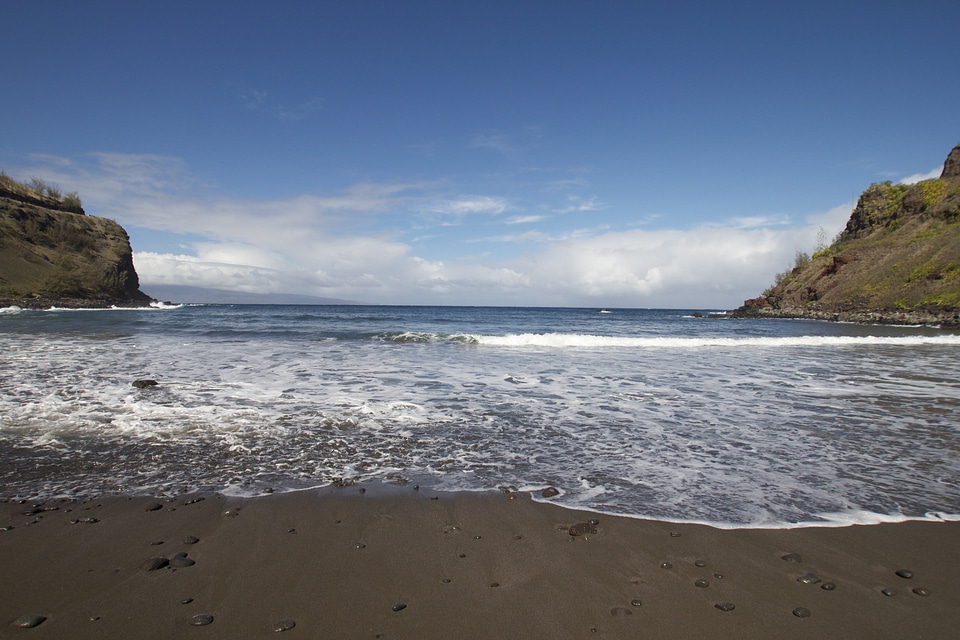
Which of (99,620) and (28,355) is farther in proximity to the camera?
(28,355)

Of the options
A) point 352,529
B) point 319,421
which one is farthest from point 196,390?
point 352,529

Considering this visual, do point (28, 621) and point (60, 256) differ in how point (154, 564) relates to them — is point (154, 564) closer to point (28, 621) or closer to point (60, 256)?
point (28, 621)

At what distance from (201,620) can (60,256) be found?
8667cm

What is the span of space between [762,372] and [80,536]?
541 inches

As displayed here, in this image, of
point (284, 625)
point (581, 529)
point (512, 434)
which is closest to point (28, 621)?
point (284, 625)

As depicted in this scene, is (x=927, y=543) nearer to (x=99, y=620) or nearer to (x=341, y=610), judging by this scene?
(x=341, y=610)

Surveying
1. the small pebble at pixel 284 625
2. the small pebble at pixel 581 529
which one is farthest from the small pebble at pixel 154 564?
the small pebble at pixel 581 529

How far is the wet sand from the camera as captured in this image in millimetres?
2352

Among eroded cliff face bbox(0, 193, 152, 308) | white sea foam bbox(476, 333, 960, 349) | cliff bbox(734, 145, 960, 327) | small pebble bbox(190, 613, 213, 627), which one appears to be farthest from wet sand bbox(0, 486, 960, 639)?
eroded cliff face bbox(0, 193, 152, 308)

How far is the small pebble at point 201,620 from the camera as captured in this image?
2.33 metres

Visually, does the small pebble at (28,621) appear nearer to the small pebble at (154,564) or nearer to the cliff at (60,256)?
the small pebble at (154,564)

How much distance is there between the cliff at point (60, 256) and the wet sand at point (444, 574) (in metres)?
63.4

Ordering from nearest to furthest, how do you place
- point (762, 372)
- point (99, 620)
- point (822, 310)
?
point (99, 620) → point (762, 372) → point (822, 310)

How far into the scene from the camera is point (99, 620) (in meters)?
2.36
